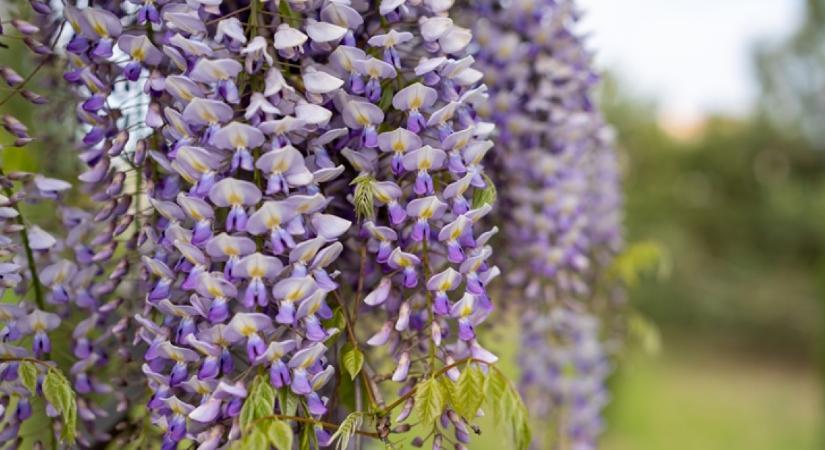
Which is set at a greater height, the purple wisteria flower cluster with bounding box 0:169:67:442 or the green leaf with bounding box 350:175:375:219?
the green leaf with bounding box 350:175:375:219

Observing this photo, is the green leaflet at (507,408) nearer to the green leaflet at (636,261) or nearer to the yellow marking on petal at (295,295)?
the yellow marking on petal at (295,295)

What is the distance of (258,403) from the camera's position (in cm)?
58

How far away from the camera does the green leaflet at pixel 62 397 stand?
25.4 inches

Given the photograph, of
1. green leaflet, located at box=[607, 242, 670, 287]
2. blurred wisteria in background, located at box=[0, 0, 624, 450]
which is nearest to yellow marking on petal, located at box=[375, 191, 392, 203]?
blurred wisteria in background, located at box=[0, 0, 624, 450]

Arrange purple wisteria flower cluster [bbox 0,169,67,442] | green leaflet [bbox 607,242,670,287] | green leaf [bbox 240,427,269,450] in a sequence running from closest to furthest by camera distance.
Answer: green leaf [bbox 240,427,269,450] < purple wisteria flower cluster [bbox 0,169,67,442] < green leaflet [bbox 607,242,670,287]

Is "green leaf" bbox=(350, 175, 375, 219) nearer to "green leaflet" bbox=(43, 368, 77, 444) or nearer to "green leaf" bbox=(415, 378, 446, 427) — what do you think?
"green leaf" bbox=(415, 378, 446, 427)

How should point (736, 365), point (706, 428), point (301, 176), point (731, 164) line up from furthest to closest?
point (731, 164) < point (736, 365) < point (706, 428) < point (301, 176)

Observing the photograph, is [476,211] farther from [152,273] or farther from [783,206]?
[783,206]

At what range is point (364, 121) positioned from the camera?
64cm

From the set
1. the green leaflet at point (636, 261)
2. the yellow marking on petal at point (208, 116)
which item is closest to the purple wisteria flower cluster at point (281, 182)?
the yellow marking on petal at point (208, 116)

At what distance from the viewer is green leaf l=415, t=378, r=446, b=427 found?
0.63 meters

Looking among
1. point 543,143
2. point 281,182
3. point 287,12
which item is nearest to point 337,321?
point 281,182

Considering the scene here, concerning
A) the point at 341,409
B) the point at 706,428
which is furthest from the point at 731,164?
the point at 341,409

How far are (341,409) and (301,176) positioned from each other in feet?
1.01
